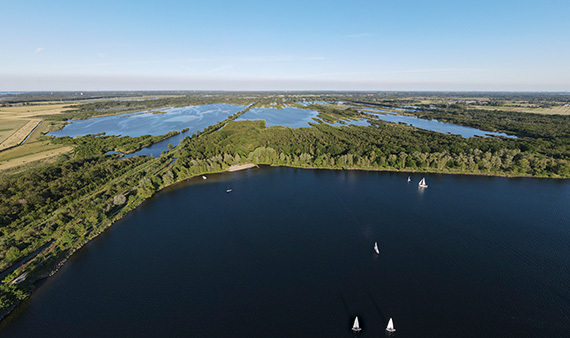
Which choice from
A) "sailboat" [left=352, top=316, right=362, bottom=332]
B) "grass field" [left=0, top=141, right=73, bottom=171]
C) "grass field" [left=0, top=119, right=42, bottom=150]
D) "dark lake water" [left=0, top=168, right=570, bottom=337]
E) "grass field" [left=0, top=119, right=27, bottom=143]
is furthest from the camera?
"grass field" [left=0, top=119, right=27, bottom=143]

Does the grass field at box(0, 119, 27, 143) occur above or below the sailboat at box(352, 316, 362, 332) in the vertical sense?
above

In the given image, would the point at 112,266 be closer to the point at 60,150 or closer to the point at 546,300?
the point at 546,300

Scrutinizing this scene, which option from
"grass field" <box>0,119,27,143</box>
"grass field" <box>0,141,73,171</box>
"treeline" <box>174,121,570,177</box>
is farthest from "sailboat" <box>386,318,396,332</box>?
"grass field" <box>0,119,27,143</box>

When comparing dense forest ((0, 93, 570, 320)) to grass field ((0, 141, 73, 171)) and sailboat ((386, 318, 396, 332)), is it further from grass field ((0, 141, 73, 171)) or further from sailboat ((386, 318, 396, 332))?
sailboat ((386, 318, 396, 332))

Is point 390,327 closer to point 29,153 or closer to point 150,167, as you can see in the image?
point 150,167

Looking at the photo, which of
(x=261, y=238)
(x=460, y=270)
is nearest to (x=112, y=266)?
(x=261, y=238)
